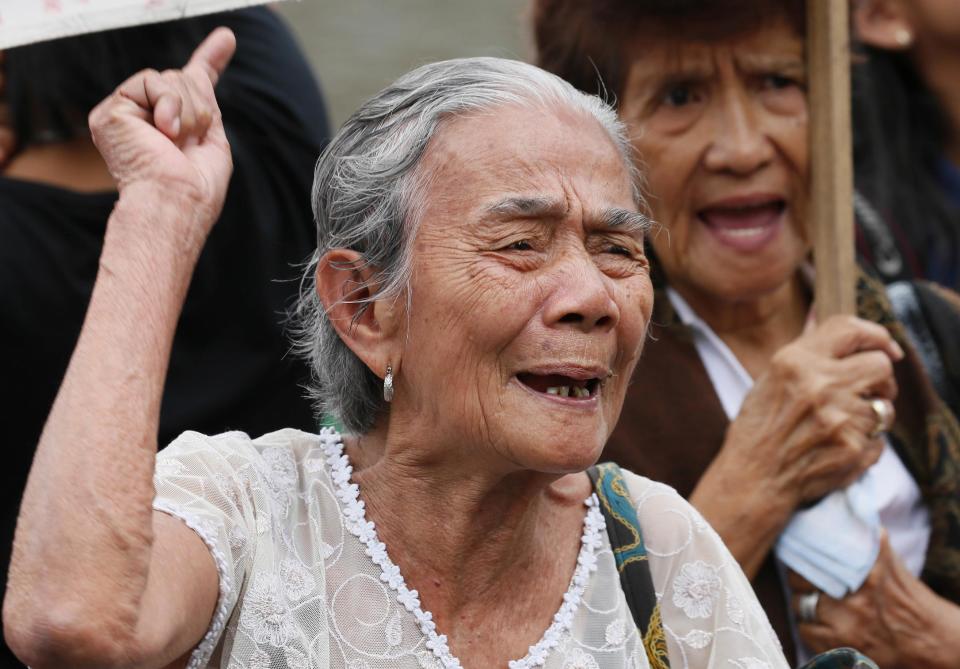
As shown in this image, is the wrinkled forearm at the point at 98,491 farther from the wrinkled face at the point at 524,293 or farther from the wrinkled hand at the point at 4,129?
the wrinkled hand at the point at 4,129

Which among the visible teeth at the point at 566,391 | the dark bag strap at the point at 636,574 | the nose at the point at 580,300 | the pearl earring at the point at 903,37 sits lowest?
the dark bag strap at the point at 636,574

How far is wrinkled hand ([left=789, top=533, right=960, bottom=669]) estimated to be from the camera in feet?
10.4

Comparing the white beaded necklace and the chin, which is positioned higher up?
the chin

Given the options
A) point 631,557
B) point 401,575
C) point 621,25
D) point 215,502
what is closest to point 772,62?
point 621,25

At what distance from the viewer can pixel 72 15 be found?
7.93 ft

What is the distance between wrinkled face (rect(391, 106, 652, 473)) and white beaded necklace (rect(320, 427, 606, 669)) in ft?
0.47

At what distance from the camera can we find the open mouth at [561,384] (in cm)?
235

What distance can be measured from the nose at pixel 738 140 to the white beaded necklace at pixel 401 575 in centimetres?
115

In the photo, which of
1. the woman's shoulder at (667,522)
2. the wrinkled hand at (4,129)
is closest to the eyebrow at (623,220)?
the woman's shoulder at (667,522)

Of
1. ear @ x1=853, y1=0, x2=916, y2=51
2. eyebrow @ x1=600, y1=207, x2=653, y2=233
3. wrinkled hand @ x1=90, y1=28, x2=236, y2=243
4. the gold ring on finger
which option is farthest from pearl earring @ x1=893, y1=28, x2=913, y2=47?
wrinkled hand @ x1=90, y1=28, x2=236, y2=243

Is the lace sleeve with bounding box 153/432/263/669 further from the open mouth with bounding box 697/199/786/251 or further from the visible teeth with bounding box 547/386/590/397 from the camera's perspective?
the open mouth with bounding box 697/199/786/251

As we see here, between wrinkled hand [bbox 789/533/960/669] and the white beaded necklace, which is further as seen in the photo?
wrinkled hand [bbox 789/533/960/669]

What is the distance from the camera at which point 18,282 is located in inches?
123

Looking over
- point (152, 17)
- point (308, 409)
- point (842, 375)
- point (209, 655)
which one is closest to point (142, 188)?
point (152, 17)
